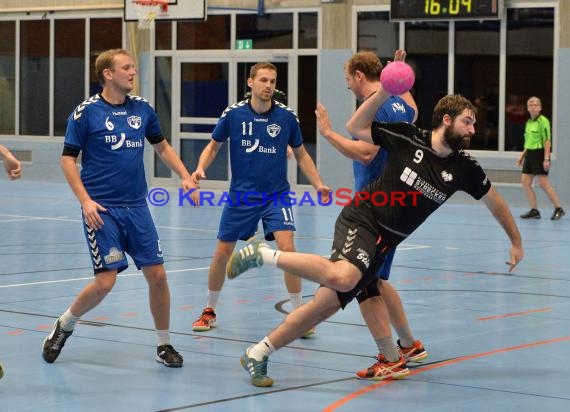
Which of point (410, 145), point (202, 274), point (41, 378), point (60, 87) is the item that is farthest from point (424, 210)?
point (60, 87)

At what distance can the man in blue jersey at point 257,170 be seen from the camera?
9.31 metres

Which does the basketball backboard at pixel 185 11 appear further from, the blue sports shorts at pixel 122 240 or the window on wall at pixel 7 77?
the blue sports shorts at pixel 122 240

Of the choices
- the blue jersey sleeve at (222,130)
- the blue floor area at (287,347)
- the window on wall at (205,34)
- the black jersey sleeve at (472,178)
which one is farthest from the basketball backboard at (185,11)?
the black jersey sleeve at (472,178)

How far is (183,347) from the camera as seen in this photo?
861 cm

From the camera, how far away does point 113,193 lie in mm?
7965

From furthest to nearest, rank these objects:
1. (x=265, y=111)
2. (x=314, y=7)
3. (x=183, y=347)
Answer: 1. (x=314, y=7)
2. (x=265, y=111)
3. (x=183, y=347)

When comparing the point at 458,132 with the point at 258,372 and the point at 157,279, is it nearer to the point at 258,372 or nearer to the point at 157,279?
the point at 258,372

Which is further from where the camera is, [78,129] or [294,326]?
[78,129]

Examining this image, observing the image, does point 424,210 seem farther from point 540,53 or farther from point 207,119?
point 207,119

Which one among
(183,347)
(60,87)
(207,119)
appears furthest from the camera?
(60,87)

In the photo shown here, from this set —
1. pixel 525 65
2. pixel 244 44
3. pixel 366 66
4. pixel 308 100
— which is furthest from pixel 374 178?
pixel 244 44

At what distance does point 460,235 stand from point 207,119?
32.6 feet

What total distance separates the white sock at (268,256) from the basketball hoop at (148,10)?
699 inches

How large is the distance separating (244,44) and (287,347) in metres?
16.9
